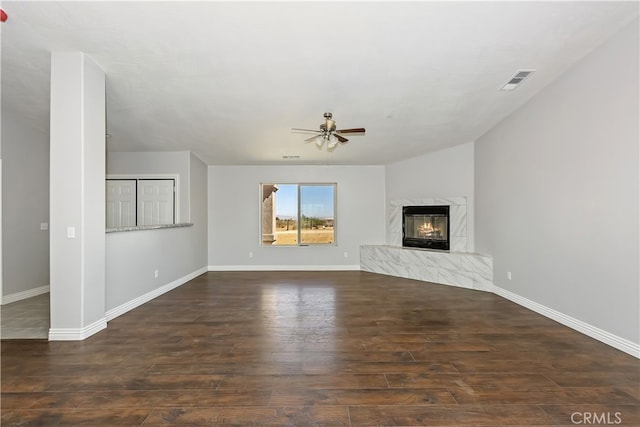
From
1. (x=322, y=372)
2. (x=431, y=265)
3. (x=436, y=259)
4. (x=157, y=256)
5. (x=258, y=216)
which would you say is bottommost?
(x=322, y=372)

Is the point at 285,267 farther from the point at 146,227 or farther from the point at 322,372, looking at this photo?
the point at 322,372

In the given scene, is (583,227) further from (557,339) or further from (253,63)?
(253,63)

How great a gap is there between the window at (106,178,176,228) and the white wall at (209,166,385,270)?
122cm

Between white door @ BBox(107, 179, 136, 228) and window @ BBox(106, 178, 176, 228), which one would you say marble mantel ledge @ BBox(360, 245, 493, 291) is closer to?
window @ BBox(106, 178, 176, 228)

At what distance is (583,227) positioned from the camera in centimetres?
334

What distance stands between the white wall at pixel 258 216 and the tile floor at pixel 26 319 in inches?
129

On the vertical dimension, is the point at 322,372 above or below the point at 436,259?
below

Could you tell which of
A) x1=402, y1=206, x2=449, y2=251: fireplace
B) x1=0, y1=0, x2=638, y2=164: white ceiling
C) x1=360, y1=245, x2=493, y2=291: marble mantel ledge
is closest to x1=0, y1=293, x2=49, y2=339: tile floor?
x1=0, y1=0, x2=638, y2=164: white ceiling

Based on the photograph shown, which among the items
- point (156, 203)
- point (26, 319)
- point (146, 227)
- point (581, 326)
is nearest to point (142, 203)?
point (156, 203)

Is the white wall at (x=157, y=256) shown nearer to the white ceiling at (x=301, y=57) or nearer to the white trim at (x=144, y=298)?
the white trim at (x=144, y=298)

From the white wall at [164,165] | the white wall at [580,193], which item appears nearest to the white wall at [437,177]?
the white wall at [580,193]

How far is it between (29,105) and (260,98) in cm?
329

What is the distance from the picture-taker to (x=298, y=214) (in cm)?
745

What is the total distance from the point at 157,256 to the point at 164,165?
2.19 meters
